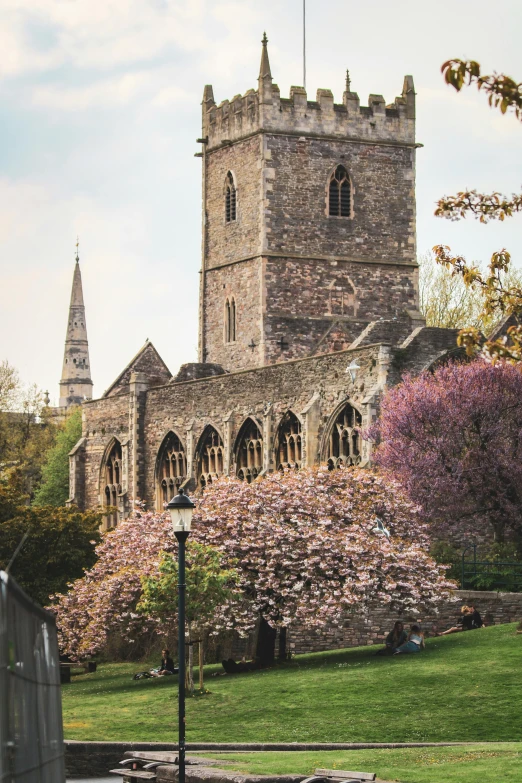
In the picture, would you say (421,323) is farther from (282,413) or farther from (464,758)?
(464,758)

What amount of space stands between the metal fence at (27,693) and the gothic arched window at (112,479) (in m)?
46.0

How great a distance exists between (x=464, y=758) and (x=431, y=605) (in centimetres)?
1343

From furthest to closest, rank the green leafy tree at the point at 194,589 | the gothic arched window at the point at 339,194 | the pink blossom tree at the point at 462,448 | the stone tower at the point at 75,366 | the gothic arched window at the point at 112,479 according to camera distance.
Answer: the stone tower at the point at 75,366, the gothic arched window at the point at 112,479, the gothic arched window at the point at 339,194, the pink blossom tree at the point at 462,448, the green leafy tree at the point at 194,589

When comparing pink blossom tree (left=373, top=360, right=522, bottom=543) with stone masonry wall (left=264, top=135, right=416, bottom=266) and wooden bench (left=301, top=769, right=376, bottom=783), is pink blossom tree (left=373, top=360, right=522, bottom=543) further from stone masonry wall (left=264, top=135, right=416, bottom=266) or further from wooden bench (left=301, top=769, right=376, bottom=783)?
stone masonry wall (left=264, top=135, right=416, bottom=266)

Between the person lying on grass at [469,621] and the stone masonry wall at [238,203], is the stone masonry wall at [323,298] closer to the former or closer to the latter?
the stone masonry wall at [238,203]

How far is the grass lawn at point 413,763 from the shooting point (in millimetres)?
17422

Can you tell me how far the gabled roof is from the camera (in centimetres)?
6103

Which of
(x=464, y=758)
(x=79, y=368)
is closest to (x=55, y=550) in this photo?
(x=464, y=758)

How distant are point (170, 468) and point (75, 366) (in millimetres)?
105973

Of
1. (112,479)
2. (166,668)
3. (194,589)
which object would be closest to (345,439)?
(166,668)

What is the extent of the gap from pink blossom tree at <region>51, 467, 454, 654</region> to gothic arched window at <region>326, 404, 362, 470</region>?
22.3ft

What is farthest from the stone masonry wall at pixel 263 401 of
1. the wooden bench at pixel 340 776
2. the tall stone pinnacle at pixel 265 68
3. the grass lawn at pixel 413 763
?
the wooden bench at pixel 340 776

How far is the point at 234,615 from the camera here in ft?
104

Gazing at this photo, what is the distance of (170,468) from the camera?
5403 centimetres
